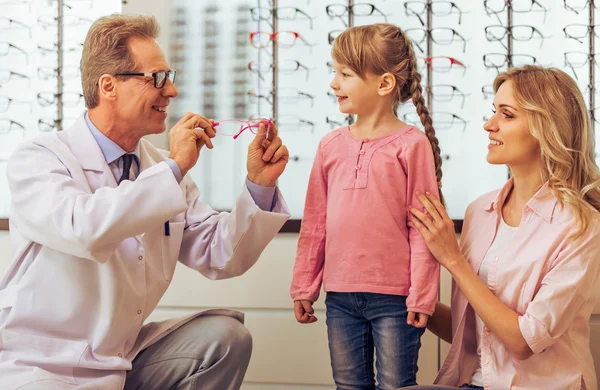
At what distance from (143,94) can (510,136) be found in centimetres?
99

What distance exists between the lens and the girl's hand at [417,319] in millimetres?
1785

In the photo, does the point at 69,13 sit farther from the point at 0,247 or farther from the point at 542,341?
the point at 542,341

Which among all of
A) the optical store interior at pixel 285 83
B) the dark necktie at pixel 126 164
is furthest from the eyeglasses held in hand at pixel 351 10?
the dark necktie at pixel 126 164

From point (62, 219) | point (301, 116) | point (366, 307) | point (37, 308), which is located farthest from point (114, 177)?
point (301, 116)

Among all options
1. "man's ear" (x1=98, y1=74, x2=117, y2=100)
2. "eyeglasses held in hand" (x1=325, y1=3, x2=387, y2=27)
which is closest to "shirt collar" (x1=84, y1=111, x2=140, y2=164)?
"man's ear" (x1=98, y1=74, x2=117, y2=100)

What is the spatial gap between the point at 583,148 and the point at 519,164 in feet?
0.53

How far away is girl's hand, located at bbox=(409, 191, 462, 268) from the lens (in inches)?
68.9

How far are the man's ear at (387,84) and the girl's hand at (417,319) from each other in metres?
0.61

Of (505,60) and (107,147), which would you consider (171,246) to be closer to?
(107,147)

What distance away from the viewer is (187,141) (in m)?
1.72

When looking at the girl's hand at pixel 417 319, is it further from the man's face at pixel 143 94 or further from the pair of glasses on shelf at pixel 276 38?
the pair of glasses on shelf at pixel 276 38

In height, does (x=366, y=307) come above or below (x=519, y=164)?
below

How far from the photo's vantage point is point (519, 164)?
1.78 m

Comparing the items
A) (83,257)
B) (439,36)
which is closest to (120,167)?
(83,257)
